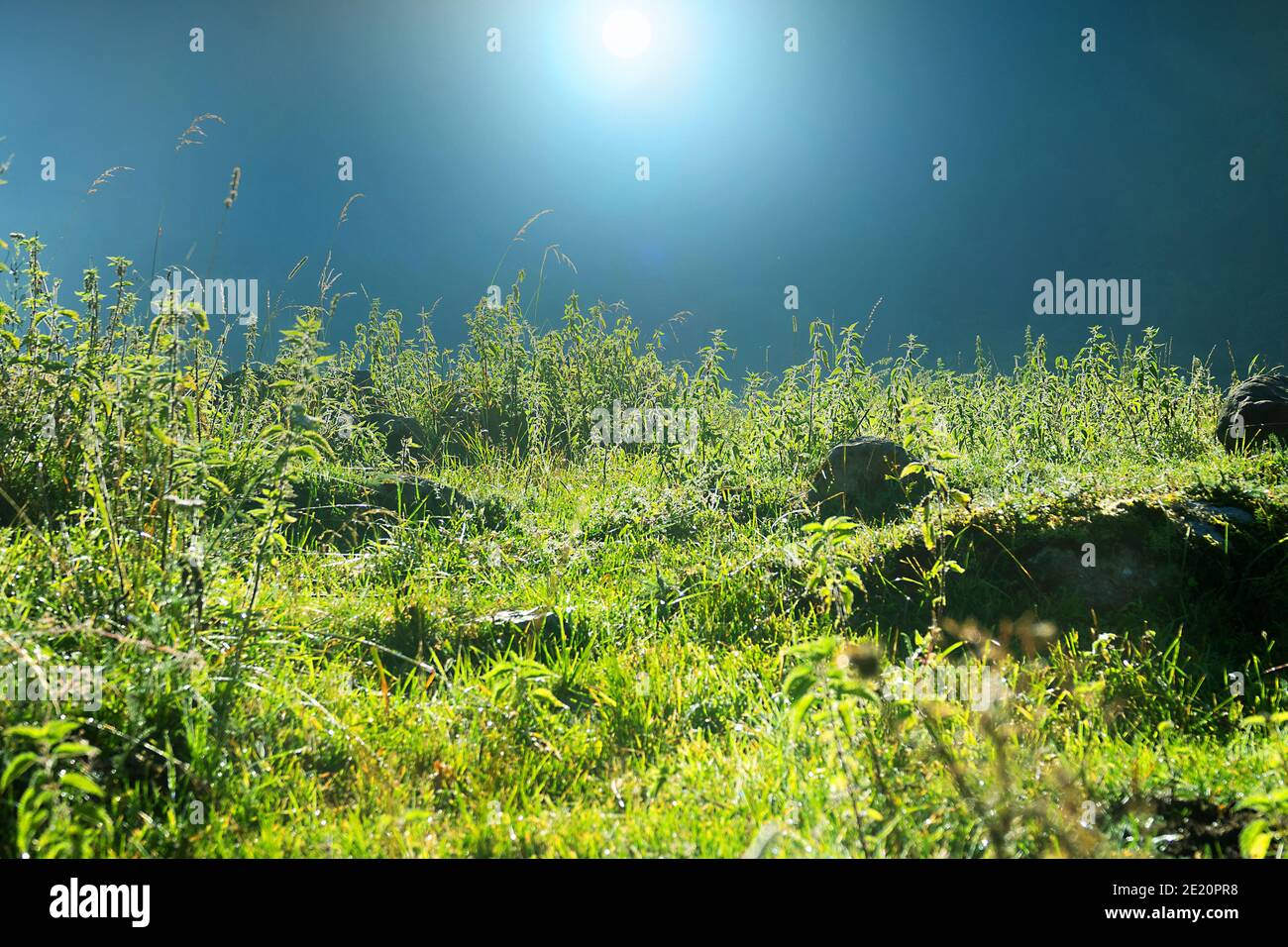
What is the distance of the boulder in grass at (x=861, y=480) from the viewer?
5.04 m

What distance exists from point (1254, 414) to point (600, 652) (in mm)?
5624

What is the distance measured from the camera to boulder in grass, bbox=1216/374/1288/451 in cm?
605

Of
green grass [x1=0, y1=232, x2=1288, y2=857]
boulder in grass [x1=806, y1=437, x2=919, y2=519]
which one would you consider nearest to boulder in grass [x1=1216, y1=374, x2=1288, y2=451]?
green grass [x1=0, y1=232, x2=1288, y2=857]

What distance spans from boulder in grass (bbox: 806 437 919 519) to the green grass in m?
0.23

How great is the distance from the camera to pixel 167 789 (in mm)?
2371

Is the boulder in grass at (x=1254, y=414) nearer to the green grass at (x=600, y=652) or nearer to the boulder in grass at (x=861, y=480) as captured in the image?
the green grass at (x=600, y=652)

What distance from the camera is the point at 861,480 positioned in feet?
16.9

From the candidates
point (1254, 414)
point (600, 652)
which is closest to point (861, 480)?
point (600, 652)

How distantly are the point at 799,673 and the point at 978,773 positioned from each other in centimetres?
68

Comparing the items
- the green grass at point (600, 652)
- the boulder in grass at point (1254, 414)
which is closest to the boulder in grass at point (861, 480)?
the green grass at point (600, 652)

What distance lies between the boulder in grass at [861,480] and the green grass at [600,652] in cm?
23
